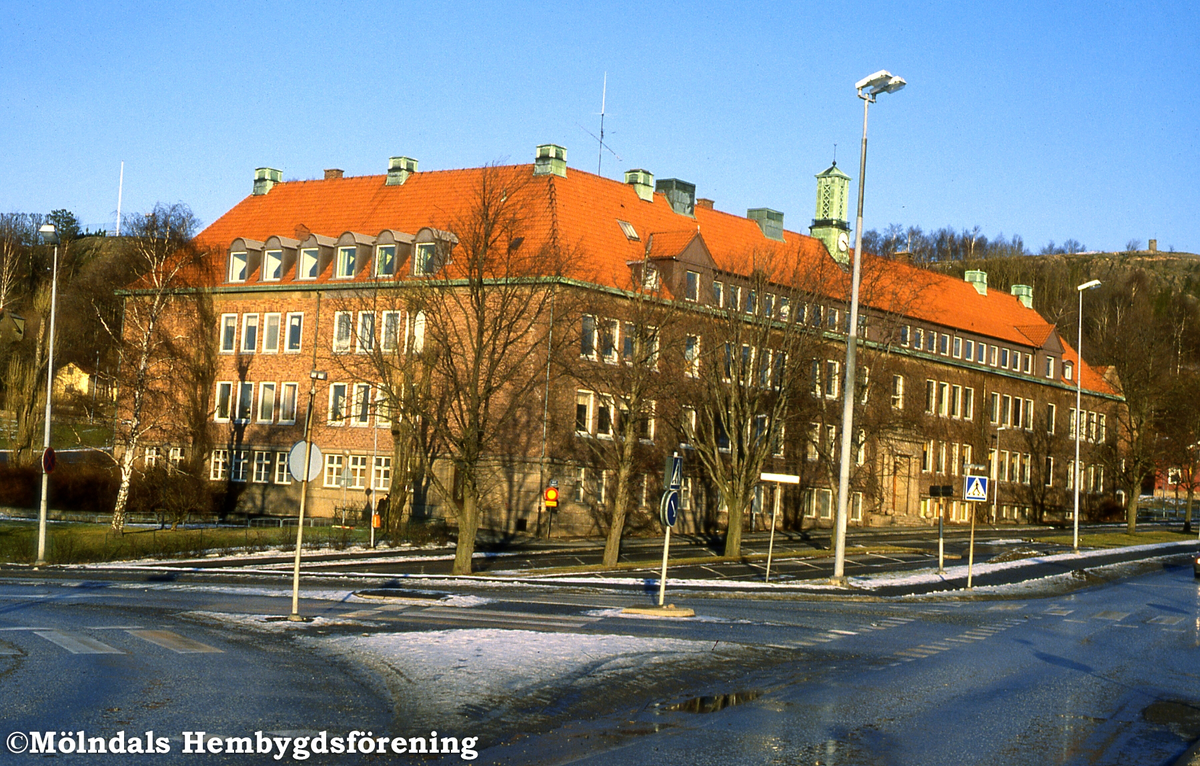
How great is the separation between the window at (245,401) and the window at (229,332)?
2047 mm

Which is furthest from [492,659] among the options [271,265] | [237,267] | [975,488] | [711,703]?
[237,267]

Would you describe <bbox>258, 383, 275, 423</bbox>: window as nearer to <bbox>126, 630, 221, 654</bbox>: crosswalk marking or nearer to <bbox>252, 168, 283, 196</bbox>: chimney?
<bbox>252, 168, 283, 196</bbox>: chimney

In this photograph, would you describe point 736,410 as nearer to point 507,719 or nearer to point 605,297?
point 605,297

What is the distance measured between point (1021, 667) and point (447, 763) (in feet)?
31.3

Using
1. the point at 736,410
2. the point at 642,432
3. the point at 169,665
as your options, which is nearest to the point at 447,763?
the point at 169,665

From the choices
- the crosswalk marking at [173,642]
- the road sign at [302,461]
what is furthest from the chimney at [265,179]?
the crosswalk marking at [173,642]

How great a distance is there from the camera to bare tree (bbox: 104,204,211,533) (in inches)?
1966

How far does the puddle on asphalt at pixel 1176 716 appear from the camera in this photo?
12.1m

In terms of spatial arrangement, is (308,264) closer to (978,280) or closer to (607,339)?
(607,339)

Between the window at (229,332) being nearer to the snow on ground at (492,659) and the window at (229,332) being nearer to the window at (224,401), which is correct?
the window at (224,401)

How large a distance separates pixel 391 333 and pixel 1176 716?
37.6 meters

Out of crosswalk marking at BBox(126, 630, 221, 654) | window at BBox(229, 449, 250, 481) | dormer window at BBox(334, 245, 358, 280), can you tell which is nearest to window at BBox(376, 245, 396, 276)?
dormer window at BBox(334, 245, 358, 280)

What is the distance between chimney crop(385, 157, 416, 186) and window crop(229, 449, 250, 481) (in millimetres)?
14836

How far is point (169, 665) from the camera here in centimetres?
1380
